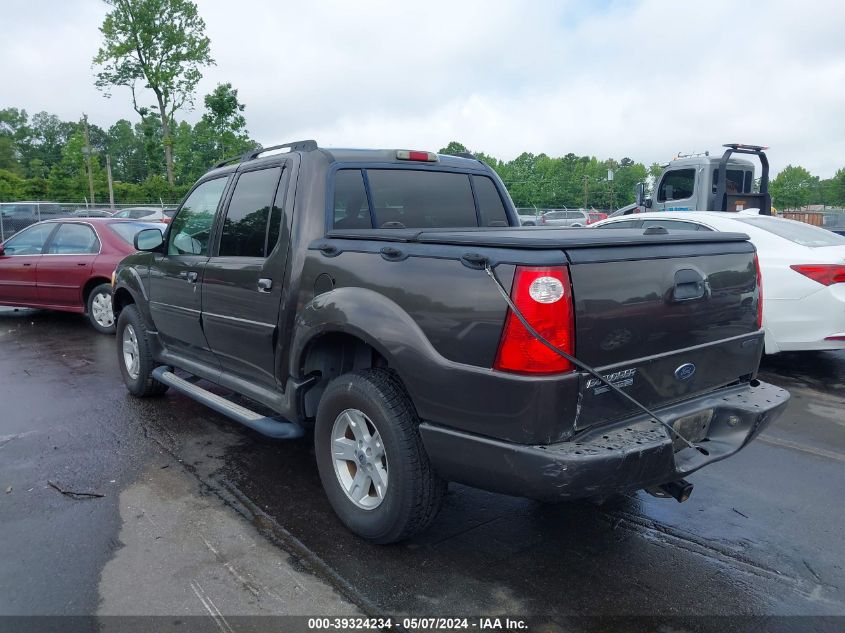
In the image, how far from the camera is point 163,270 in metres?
5.01

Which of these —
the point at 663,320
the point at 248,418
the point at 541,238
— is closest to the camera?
the point at 541,238

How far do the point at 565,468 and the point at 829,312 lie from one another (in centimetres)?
449

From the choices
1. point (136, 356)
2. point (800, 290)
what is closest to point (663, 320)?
point (800, 290)

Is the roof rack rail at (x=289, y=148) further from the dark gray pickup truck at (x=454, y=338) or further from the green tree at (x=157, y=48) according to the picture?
the green tree at (x=157, y=48)

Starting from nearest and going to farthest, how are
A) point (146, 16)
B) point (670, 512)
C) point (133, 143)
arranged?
1. point (670, 512)
2. point (146, 16)
3. point (133, 143)

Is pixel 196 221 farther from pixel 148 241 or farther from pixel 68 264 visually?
pixel 68 264

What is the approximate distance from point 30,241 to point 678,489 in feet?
32.0

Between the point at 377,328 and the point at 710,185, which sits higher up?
the point at 710,185

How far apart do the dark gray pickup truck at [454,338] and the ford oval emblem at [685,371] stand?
0.04ft

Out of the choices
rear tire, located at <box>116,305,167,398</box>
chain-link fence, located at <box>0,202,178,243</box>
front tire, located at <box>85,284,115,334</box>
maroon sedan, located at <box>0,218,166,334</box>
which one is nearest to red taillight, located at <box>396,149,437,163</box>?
rear tire, located at <box>116,305,167,398</box>

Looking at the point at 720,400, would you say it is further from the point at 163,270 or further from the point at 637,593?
the point at 163,270

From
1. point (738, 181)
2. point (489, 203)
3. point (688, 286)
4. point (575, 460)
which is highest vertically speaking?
point (738, 181)

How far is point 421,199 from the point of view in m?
4.14

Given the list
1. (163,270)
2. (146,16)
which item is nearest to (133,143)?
(146,16)
